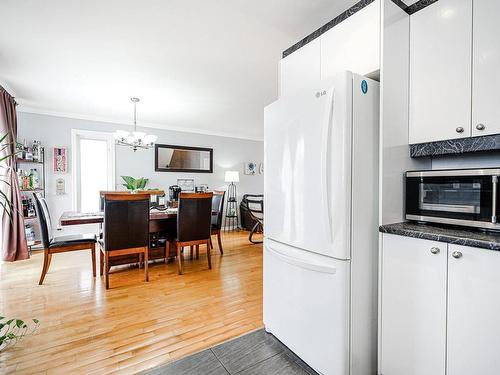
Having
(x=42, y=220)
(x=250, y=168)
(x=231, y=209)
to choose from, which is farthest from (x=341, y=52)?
(x=250, y=168)

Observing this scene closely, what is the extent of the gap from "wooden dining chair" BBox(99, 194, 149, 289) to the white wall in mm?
2479

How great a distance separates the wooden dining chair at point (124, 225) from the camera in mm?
2680

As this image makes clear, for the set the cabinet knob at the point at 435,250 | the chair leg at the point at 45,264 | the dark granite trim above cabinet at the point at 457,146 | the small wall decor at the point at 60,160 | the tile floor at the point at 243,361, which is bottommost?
the tile floor at the point at 243,361

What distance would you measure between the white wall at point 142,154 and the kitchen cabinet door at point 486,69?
515 centimetres

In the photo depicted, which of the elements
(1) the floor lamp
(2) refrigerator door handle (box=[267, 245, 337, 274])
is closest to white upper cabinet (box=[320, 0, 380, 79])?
(2) refrigerator door handle (box=[267, 245, 337, 274])

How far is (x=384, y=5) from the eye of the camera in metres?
1.38

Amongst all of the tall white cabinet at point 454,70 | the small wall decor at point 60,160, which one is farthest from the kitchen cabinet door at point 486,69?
the small wall decor at point 60,160

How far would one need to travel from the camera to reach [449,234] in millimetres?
1164

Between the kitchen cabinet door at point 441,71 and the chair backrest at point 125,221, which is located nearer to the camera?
the kitchen cabinet door at point 441,71

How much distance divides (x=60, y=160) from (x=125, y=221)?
106 inches

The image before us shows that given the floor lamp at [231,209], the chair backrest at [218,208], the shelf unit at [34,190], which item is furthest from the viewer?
the floor lamp at [231,209]

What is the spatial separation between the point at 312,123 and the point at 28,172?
15.6 ft

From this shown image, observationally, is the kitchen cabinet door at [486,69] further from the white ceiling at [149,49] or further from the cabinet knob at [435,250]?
the white ceiling at [149,49]

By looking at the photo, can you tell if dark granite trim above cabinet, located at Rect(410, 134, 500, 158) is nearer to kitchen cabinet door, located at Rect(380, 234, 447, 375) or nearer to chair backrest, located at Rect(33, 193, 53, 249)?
kitchen cabinet door, located at Rect(380, 234, 447, 375)
